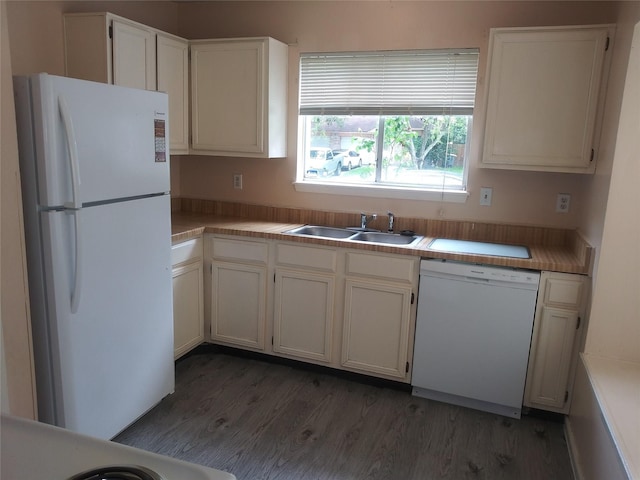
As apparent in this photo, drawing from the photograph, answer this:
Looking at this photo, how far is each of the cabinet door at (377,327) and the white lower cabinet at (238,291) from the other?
1.90ft

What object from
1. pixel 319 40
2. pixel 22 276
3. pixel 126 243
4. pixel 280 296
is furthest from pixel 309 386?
pixel 319 40

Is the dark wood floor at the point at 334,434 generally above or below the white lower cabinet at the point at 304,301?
below

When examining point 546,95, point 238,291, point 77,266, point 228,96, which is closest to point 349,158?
point 228,96

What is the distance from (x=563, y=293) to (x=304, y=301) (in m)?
1.44

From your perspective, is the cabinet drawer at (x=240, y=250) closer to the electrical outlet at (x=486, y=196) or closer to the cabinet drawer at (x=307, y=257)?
the cabinet drawer at (x=307, y=257)

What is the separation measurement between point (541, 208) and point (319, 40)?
5.88 feet

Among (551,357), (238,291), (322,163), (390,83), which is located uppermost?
(390,83)

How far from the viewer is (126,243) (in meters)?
2.18

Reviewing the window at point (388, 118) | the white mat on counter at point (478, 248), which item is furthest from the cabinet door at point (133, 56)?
the white mat on counter at point (478, 248)

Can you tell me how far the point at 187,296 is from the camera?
9.90ft

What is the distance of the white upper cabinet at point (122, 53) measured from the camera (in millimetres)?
2635

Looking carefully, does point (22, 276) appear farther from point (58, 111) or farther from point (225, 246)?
point (225, 246)

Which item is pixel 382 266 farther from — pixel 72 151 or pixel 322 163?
pixel 72 151

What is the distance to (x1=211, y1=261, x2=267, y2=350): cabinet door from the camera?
10.2ft
